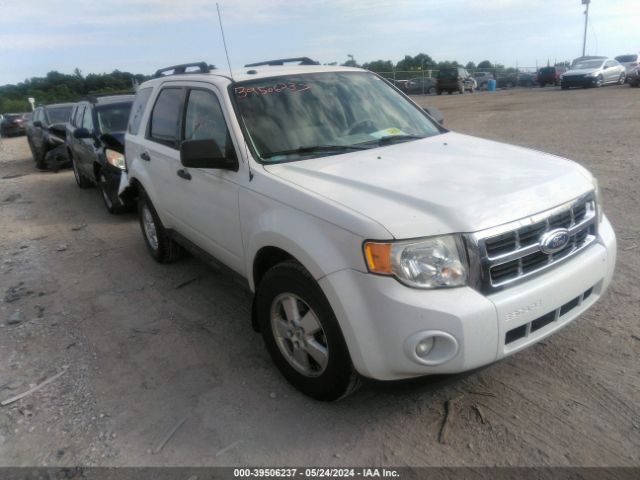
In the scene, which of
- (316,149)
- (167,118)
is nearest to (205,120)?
(167,118)

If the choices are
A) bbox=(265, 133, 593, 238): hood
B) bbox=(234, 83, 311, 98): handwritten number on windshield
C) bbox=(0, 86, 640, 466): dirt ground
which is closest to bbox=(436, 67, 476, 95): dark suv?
bbox=(0, 86, 640, 466): dirt ground

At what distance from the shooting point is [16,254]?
640 cm

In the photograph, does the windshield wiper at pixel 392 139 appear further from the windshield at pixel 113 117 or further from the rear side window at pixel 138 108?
the windshield at pixel 113 117

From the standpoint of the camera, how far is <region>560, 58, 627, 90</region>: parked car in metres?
28.4

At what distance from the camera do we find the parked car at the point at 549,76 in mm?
37938

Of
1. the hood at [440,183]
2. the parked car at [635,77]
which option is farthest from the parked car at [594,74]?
the hood at [440,183]

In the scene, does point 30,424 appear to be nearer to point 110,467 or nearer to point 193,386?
point 110,467

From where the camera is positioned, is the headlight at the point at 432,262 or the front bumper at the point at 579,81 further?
the front bumper at the point at 579,81

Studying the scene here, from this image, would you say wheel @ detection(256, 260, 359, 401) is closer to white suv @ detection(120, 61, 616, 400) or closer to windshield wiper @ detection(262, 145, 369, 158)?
white suv @ detection(120, 61, 616, 400)

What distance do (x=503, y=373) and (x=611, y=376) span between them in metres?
0.60

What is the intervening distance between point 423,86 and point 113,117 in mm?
35069

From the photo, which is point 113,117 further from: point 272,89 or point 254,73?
point 272,89

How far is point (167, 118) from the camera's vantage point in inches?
179

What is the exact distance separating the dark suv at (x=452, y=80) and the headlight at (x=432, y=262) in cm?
3671
